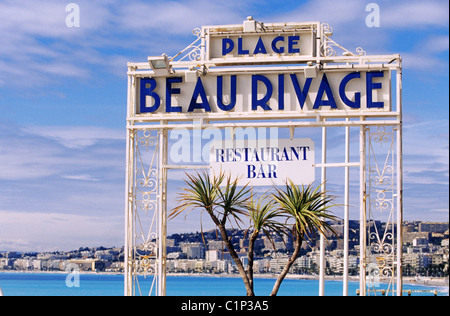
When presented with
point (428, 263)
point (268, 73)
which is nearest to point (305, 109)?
point (268, 73)

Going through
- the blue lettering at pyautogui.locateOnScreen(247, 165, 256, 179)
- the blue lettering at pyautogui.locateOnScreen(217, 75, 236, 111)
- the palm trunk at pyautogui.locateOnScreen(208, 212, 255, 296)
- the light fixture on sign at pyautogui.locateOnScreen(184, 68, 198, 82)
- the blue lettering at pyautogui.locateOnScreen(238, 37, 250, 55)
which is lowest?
the palm trunk at pyautogui.locateOnScreen(208, 212, 255, 296)

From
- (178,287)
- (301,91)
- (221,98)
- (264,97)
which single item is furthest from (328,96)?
(178,287)

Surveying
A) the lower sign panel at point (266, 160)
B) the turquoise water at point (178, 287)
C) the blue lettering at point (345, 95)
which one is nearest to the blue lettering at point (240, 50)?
the lower sign panel at point (266, 160)

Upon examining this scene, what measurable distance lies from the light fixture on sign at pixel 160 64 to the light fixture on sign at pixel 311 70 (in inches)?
109

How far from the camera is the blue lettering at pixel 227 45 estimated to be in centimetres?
1355

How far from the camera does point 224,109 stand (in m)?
13.5

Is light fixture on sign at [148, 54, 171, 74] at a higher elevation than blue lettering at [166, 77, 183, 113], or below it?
higher

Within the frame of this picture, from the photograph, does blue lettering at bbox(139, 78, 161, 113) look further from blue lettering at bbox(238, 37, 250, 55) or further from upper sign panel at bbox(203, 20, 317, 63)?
blue lettering at bbox(238, 37, 250, 55)

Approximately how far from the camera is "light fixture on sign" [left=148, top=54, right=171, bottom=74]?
13.3m

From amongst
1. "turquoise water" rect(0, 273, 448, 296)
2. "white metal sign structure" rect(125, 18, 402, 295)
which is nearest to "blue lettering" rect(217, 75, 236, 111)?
"white metal sign structure" rect(125, 18, 402, 295)

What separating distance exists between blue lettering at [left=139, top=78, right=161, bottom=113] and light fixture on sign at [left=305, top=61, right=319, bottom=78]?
307 cm

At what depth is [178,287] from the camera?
74562 millimetres

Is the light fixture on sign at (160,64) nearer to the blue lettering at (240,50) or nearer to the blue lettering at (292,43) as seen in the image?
the blue lettering at (240,50)
